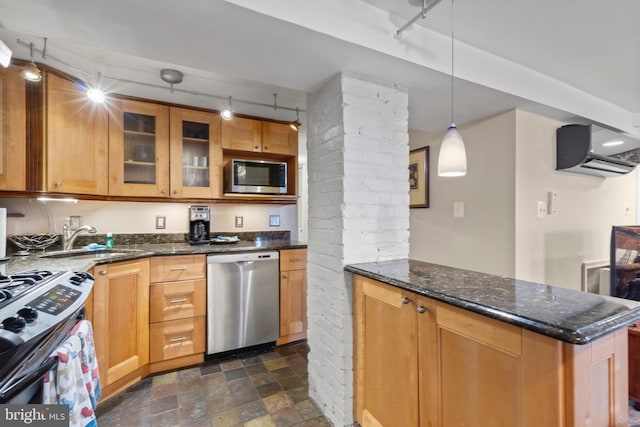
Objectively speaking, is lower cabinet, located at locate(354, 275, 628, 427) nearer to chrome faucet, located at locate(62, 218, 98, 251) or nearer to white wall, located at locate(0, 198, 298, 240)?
white wall, located at locate(0, 198, 298, 240)

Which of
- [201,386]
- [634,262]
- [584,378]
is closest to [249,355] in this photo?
[201,386]

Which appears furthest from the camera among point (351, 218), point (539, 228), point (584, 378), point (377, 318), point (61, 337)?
point (539, 228)

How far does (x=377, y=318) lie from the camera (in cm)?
140

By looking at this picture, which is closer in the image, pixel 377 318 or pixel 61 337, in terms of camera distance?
pixel 61 337

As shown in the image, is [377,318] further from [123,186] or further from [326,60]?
[123,186]

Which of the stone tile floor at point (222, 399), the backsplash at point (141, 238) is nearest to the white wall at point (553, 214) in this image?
the stone tile floor at point (222, 399)

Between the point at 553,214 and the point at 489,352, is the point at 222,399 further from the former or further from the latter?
the point at 553,214

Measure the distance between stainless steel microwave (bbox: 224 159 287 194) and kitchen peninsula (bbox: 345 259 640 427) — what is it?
1648 mm

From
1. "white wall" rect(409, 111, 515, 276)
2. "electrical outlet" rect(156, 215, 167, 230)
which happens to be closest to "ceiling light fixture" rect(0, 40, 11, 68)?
"electrical outlet" rect(156, 215, 167, 230)

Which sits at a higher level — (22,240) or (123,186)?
(123,186)

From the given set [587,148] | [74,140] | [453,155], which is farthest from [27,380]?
[587,148]

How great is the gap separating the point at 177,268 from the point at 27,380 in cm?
139

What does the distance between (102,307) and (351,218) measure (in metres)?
1.60

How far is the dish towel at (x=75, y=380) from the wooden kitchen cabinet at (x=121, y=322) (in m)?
0.73
